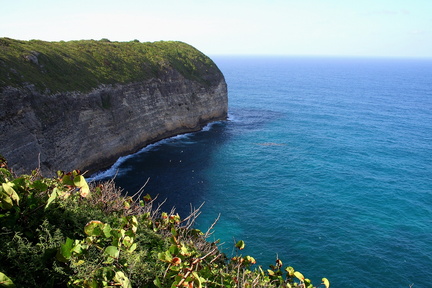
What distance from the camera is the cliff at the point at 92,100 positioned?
129 ft

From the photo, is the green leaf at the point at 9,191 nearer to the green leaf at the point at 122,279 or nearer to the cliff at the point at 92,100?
the green leaf at the point at 122,279

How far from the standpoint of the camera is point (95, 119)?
5166cm

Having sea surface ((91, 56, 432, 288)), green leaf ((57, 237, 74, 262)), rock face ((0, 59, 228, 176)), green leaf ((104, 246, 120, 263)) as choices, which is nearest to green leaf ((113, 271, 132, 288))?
green leaf ((104, 246, 120, 263))

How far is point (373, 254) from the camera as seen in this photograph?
3212 centimetres

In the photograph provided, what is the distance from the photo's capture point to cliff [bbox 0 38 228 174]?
39375 millimetres

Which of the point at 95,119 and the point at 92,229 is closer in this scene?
the point at 92,229

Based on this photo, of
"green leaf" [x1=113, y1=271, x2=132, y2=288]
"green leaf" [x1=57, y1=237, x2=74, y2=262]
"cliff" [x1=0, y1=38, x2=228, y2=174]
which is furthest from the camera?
"cliff" [x1=0, y1=38, x2=228, y2=174]

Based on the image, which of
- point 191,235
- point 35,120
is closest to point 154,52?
point 35,120

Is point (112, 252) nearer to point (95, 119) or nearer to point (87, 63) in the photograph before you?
point (95, 119)

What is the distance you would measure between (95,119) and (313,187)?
115 feet

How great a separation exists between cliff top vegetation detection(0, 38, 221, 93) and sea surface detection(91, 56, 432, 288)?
583 inches

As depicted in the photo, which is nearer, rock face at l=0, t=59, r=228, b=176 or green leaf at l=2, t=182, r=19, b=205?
green leaf at l=2, t=182, r=19, b=205

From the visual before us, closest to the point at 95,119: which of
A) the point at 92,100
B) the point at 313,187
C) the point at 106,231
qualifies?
the point at 92,100

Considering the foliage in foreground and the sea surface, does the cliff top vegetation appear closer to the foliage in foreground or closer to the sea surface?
the sea surface
